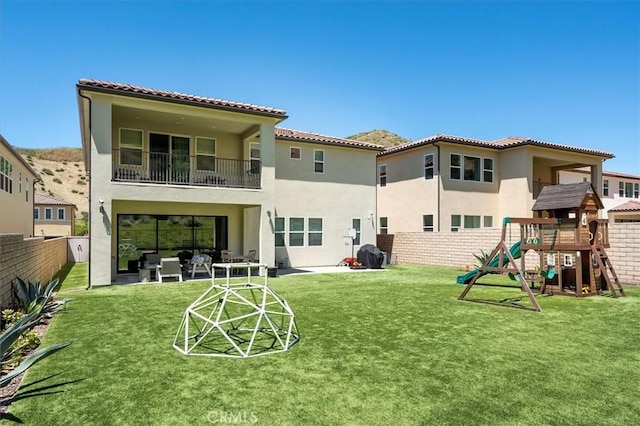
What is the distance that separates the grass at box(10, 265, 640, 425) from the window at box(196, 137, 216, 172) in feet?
30.0

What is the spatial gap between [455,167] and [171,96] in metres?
15.5

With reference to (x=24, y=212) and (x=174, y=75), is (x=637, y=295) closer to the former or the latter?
(x=174, y=75)

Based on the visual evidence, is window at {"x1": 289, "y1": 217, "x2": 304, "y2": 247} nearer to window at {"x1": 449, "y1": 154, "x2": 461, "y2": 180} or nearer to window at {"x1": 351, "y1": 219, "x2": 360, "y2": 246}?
window at {"x1": 351, "y1": 219, "x2": 360, "y2": 246}

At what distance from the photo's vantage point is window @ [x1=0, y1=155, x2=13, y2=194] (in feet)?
51.7

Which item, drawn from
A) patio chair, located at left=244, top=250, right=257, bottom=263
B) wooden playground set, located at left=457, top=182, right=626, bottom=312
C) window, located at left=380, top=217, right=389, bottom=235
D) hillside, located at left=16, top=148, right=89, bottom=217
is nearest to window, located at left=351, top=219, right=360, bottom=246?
window, located at left=380, top=217, right=389, bottom=235

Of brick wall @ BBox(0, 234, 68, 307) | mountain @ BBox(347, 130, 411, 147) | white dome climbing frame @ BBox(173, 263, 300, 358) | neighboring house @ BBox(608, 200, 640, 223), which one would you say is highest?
mountain @ BBox(347, 130, 411, 147)

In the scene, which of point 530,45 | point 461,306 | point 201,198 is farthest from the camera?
point 530,45

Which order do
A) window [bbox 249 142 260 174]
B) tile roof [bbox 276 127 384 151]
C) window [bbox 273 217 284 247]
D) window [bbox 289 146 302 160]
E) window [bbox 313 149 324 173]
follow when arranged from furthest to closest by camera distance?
1. window [bbox 313 149 324 173]
2. window [bbox 289 146 302 160]
3. tile roof [bbox 276 127 384 151]
4. window [bbox 273 217 284 247]
5. window [bbox 249 142 260 174]

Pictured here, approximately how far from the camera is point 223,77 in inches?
659

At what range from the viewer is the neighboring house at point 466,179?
22.1 meters

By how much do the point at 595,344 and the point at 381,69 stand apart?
1595 cm

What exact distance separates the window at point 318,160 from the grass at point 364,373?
456 inches

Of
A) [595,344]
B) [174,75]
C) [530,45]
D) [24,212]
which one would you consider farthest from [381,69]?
[24,212]

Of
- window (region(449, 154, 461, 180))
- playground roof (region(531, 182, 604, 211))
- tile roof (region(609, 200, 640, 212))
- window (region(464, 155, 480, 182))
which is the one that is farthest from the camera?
tile roof (region(609, 200, 640, 212))
